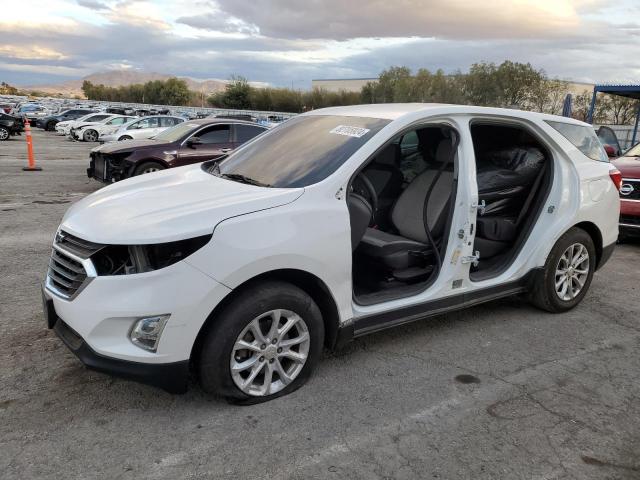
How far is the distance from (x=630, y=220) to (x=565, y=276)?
3.30 meters

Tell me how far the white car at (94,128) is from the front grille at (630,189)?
2536 centimetres

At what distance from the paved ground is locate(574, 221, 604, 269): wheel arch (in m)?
0.81

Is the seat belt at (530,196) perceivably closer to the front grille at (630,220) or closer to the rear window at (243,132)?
the front grille at (630,220)

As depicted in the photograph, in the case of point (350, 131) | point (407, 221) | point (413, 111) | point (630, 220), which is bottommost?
point (630, 220)

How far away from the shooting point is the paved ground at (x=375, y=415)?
265cm

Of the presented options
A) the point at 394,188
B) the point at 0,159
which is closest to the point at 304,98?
the point at 0,159

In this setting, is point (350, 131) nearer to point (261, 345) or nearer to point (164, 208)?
point (164, 208)

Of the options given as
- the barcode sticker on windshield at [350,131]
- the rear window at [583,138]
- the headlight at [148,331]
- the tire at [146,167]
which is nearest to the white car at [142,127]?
the tire at [146,167]

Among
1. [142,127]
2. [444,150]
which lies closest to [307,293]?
[444,150]

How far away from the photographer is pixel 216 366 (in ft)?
9.56

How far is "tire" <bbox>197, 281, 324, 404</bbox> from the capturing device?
2.90 meters

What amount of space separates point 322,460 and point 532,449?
1.14 metres

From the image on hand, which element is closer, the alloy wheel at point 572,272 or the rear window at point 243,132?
the alloy wheel at point 572,272

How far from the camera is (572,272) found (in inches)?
189
